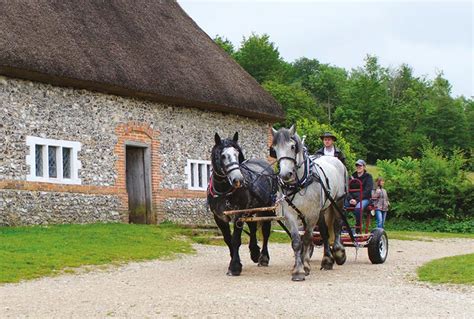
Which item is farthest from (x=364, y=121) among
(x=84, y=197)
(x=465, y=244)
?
(x=84, y=197)

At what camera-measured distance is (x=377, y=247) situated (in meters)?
12.6

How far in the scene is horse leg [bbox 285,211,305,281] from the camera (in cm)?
1005

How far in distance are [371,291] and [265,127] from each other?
16.6 meters

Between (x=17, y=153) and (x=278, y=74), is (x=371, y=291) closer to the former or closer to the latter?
(x=17, y=153)

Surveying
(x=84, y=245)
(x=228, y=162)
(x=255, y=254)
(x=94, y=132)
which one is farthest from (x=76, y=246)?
(x=94, y=132)

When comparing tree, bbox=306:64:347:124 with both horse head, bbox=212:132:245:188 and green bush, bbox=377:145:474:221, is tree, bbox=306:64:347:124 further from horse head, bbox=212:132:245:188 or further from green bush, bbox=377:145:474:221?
horse head, bbox=212:132:245:188

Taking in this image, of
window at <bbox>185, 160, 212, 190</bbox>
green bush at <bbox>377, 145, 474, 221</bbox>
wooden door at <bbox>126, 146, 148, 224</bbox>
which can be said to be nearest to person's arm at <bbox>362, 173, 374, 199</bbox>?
wooden door at <bbox>126, 146, 148, 224</bbox>

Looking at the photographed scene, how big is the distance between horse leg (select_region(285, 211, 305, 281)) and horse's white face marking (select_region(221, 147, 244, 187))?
35.5 inches

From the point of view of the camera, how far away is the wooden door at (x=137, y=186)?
21.0 m

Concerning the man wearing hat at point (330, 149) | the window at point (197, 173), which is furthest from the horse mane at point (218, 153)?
the window at point (197, 173)

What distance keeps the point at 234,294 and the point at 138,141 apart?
12.4 m

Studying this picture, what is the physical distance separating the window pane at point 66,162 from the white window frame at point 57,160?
3.6 inches

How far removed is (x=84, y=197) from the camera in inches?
736

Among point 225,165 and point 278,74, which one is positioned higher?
point 278,74
